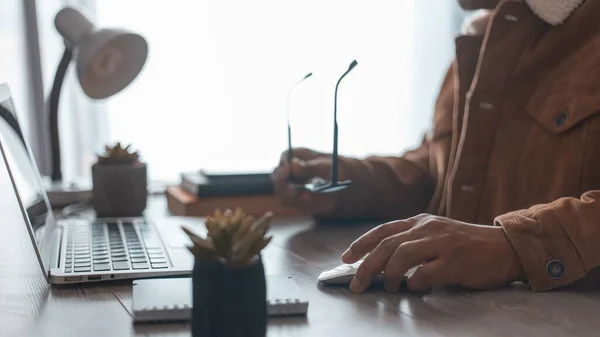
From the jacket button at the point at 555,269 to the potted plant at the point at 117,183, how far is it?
87cm

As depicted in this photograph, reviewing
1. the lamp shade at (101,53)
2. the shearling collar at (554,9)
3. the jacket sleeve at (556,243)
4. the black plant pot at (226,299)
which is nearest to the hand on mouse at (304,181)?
the lamp shade at (101,53)

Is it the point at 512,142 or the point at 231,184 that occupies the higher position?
the point at 512,142

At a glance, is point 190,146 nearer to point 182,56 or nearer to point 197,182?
point 182,56

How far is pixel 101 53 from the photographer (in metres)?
1.68

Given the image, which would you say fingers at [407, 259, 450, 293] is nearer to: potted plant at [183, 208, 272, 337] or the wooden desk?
the wooden desk

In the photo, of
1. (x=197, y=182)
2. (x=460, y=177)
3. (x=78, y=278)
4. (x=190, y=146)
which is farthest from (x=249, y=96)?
(x=78, y=278)

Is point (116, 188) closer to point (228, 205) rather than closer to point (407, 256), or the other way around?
point (228, 205)

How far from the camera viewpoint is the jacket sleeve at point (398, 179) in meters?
1.67

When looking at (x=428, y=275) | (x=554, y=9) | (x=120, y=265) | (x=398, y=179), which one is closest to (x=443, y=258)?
(x=428, y=275)

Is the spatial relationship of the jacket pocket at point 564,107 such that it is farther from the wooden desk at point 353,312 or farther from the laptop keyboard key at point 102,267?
the laptop keyboard key at point 102,267

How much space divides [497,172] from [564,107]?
0.63ft

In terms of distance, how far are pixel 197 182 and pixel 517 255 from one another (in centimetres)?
84

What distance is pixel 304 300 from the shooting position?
97 centimetres

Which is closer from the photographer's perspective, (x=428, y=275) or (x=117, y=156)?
(x=428, y=275)
